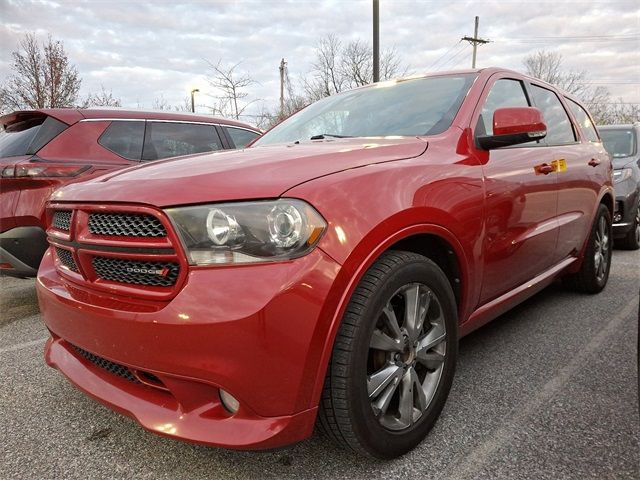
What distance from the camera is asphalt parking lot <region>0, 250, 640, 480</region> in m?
1.83

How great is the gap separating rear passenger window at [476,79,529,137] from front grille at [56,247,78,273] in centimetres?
194

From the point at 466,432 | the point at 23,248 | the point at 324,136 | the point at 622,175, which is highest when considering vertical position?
the point at 324,136

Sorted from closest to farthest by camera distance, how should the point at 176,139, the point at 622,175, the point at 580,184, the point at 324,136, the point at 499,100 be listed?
1. the point at 324,136
2. the point at 499,100
3. the point at 580,184
4. the point at 176,139
5. the point at 622,175

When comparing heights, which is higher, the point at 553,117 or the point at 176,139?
the point at 553,117

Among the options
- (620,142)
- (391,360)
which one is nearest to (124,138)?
(391,360)

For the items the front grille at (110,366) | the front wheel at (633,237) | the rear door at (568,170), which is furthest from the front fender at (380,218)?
the front wheel at (633,237)

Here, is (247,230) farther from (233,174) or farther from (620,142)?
(620,142)

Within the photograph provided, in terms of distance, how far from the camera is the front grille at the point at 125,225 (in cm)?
158

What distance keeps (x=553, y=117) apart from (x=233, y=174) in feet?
9.08

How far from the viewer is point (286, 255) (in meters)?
1.50

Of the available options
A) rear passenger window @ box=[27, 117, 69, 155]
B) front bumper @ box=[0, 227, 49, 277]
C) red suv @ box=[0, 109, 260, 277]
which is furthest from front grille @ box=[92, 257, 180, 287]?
rear passenger window @ box=[27, 117, 69, 155]

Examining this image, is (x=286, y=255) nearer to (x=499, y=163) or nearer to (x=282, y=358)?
(x=282, y=358)

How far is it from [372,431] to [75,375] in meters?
1.18

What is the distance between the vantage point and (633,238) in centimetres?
612
